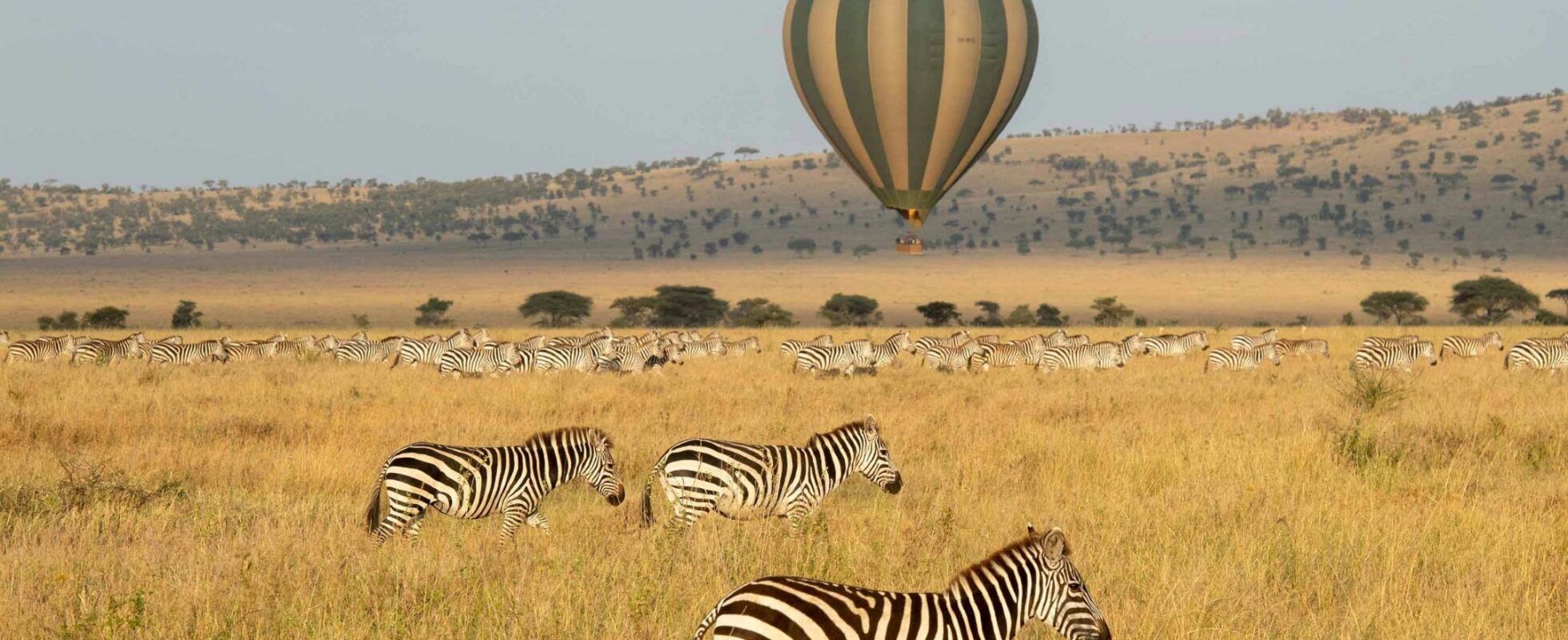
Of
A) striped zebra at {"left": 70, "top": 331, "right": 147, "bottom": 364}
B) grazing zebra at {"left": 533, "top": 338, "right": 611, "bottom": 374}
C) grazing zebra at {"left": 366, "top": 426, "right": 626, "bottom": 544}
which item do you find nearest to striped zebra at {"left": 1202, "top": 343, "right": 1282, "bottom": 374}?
grazing zebra at {"left": 533, "top": 338, "right": 611, "bottom": 374}

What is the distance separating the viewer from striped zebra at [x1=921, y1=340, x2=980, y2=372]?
26359mm

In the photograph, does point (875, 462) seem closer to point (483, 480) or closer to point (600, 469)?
point (600, 469)

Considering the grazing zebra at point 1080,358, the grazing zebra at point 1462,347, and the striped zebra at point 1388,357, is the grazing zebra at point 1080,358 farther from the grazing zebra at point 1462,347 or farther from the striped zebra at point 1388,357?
the grazing zebra at point 1462,347

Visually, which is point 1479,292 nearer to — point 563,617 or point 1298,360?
point 1298,360

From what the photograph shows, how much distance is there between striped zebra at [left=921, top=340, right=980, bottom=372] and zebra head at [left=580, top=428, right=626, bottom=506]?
16415mm

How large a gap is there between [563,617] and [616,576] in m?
0.81

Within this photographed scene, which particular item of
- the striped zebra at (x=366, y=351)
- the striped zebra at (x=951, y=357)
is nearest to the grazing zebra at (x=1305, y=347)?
the striped zebra at (x=951, y=357)

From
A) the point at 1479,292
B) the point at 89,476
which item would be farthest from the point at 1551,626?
the point at 1479,292

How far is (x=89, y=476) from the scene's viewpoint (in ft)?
35.8

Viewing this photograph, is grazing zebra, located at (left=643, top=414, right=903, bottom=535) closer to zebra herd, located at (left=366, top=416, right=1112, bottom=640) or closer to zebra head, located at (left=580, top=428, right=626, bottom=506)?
zebra herd, located at (left=366, top=416, right=1112, bottom=640)

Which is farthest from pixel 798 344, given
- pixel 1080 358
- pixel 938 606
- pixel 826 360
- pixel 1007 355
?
pixel 938 606

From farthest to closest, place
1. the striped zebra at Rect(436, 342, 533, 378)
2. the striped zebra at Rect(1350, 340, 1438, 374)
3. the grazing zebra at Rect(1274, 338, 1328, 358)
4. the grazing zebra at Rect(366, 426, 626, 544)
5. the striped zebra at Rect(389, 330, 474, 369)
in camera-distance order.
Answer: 1. the grazing zebra at Rect(1274, 338, 1328, 358)
2. the striped zebra at Rect(389, 330, 474, 369)
3. the striped zebra at Rect(1350, 340, 1438, 374)
4. the striped zebra at Rect(436, 342, 533, 378)
5. the grazing zebra at Rect(366, 426, 626, 544)

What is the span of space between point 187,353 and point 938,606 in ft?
80.3

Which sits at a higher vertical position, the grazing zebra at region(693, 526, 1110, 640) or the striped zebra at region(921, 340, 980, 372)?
the grazing zebra at region(693, 526, 1110, 640)
